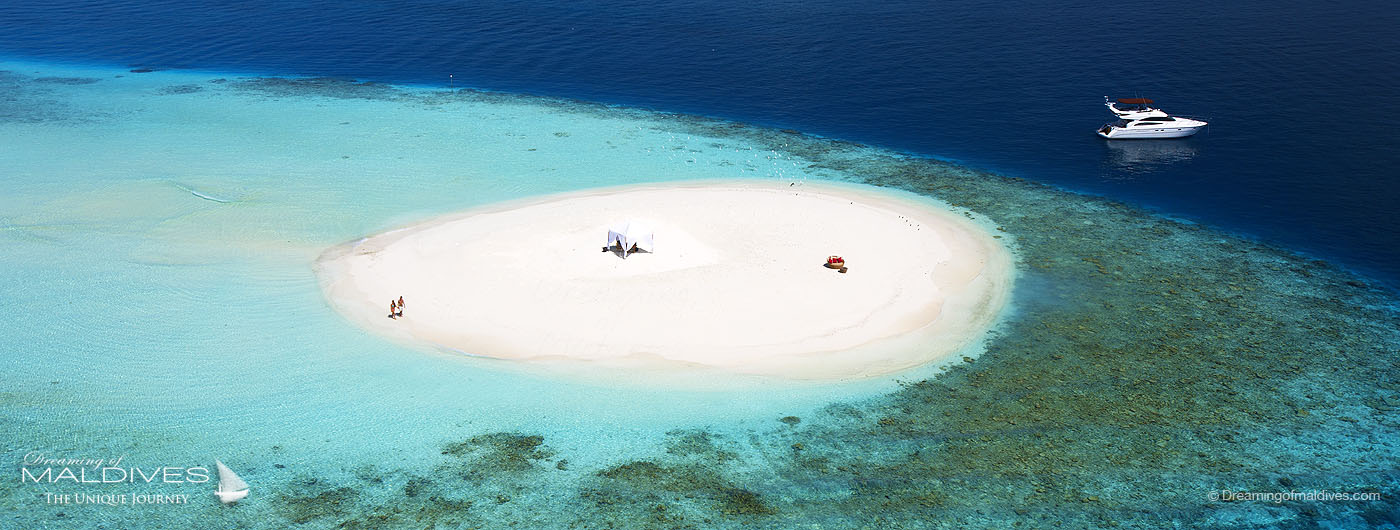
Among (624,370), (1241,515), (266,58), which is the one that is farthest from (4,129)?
(1241,515)

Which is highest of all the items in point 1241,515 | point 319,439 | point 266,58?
point 266,58

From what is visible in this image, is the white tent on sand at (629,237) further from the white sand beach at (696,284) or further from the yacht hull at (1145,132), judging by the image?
the yacht hull at (1145,132)

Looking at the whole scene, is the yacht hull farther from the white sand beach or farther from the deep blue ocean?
the white sand beach

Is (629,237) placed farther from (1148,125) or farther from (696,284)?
(1148,125)

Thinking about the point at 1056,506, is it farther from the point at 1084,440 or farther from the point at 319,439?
the point at 319,439

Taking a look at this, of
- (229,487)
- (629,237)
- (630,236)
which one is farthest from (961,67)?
(229,487)
